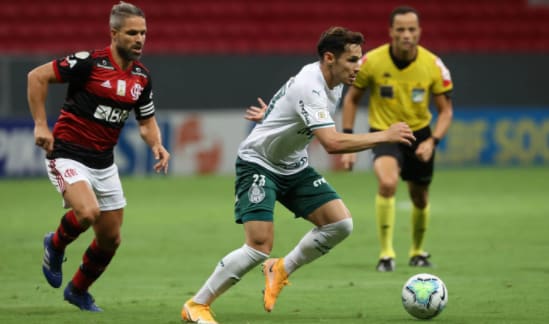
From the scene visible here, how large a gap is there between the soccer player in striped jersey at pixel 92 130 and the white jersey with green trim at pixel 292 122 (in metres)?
0.75

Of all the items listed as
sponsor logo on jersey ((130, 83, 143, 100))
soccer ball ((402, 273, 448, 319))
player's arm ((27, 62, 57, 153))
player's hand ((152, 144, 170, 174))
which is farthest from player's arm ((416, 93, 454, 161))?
player's arm ((27, 62, 57, 153))

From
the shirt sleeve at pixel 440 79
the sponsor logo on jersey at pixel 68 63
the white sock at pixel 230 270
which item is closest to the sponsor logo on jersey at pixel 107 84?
the sponsor logo on jersey at pixel 68 63

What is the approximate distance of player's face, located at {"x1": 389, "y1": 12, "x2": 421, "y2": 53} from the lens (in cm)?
953

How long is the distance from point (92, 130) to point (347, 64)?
170 cm

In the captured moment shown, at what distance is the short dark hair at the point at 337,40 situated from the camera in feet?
22.3

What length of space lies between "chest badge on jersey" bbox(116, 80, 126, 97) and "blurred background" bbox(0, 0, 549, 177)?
464 inches

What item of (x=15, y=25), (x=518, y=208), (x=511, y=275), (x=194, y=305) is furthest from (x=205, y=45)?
(x=194, y=305)

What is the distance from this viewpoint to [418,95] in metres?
9.81

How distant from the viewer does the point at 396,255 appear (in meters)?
10.3

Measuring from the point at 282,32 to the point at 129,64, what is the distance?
50.9 feet

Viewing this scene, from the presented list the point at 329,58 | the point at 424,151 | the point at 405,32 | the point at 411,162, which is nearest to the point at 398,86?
the point at 405,32

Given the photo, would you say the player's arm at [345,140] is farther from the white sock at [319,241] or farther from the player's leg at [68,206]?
the player's leg at [68,206]

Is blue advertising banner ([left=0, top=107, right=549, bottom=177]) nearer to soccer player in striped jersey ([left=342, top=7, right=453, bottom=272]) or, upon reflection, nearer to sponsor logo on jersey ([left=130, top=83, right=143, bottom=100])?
soccer player in striped jersey ([left=342, top=7, right=453, bottom=272])

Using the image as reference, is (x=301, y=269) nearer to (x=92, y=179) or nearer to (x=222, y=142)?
(x=92, y=179)
